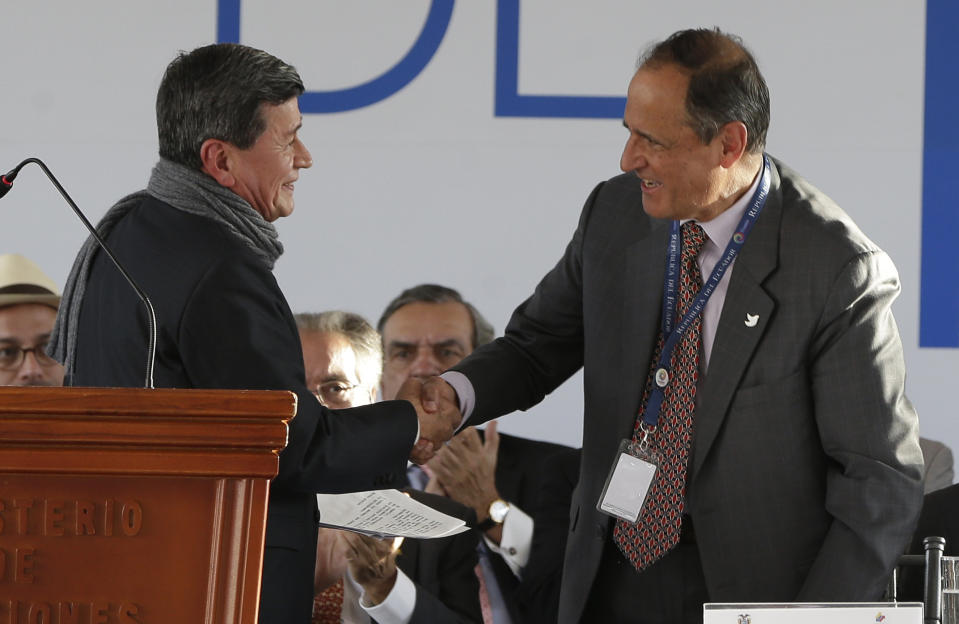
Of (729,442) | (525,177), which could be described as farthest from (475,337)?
(729,442)

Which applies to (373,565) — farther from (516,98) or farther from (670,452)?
(516,98)

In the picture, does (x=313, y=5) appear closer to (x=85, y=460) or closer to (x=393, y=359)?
(x=393, y=359)

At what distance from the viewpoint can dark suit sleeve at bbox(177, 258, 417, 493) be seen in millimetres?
1785

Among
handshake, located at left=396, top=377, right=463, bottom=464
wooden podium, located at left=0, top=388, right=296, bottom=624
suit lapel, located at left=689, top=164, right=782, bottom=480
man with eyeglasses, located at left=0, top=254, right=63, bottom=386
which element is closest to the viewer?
wooden podium, located at left=0, top=388, right=296, bottom=624

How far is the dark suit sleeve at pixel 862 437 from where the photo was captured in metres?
1.96

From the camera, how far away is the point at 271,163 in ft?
6.63

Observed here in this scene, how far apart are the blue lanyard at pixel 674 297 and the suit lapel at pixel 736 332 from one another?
2 centimetres

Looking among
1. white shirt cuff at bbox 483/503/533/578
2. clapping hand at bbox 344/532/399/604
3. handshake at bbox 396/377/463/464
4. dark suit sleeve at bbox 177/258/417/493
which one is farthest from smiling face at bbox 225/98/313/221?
white shirt cuff at bbox 483/503/533/578

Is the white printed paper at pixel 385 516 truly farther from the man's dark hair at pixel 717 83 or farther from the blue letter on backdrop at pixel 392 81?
the blue letter on backdrop at pixel 392 81

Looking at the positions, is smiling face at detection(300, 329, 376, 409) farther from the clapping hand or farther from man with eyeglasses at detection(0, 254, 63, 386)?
man with eyeglasses at detection(0, 254, 63, 386)

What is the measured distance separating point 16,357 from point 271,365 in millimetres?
1879

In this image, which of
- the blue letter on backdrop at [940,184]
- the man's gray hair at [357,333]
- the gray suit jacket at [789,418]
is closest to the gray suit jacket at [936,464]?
the blue letter on backdrop at [940,184]

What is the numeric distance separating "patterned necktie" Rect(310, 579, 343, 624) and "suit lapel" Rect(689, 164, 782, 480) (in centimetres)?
115

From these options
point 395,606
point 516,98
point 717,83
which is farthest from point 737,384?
point 516,98
